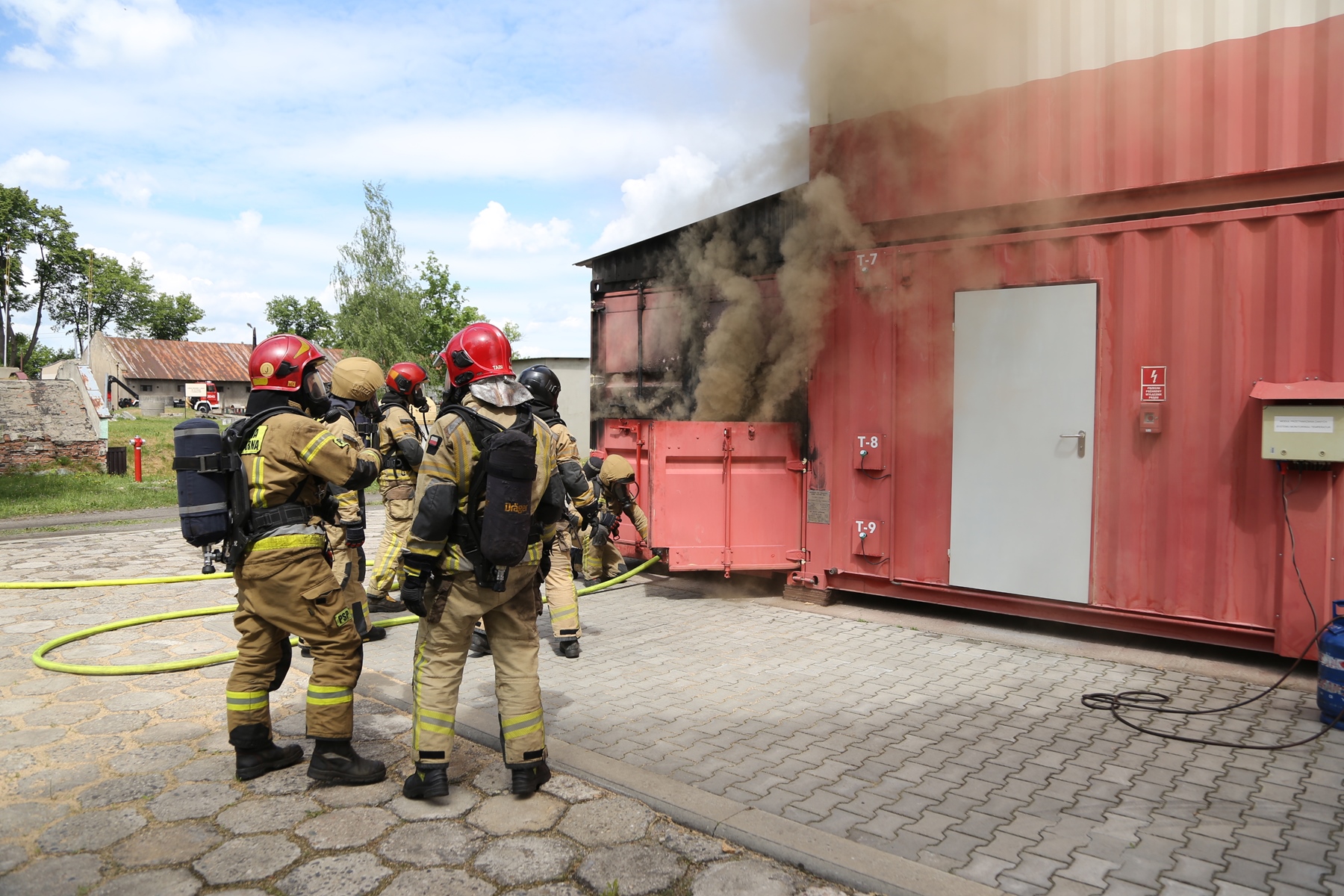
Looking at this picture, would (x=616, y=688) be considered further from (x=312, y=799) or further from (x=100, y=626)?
(x=100, y=626)

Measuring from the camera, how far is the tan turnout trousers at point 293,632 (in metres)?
3.69

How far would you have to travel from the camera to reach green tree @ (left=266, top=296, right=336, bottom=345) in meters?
81.7

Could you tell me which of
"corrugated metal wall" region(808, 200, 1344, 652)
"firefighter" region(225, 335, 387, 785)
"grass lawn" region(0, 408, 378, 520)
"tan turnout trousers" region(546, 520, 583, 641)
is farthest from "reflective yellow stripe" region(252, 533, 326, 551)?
"grass lawn" region(0, 408, 378, 520)

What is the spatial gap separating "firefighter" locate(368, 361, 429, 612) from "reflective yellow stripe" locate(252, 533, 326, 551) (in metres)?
2.40

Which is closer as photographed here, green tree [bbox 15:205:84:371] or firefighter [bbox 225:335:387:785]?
firefighter [bbox 225:335:387:785]

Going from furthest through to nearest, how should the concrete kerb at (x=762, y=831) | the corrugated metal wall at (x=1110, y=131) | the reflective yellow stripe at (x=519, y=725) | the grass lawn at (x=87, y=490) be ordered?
the grass lawn at (x=87, y=490) → the corrugated metal wall at (x=1110, y=131) → the reflective yellow stripe at (x=519, y=725) → the concrete kerb at (x=762, y=831)

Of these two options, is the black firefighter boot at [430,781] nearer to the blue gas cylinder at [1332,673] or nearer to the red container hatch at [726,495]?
the red container hatch at [726,495]

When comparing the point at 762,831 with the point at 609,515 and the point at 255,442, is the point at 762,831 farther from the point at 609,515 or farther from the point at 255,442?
the point at 609,515

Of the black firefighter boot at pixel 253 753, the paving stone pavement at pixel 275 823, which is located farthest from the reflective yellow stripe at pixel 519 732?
the black firefighter boot at pixel 253 753

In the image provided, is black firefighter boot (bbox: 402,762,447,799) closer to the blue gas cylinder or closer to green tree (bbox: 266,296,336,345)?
the blue gas cylinder

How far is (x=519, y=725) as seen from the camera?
139 inches

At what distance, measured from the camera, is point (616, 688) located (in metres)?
5.11

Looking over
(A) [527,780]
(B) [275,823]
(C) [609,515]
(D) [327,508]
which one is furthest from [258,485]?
(C) [609,515]

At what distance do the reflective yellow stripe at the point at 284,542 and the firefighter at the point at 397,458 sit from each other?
2.40m
